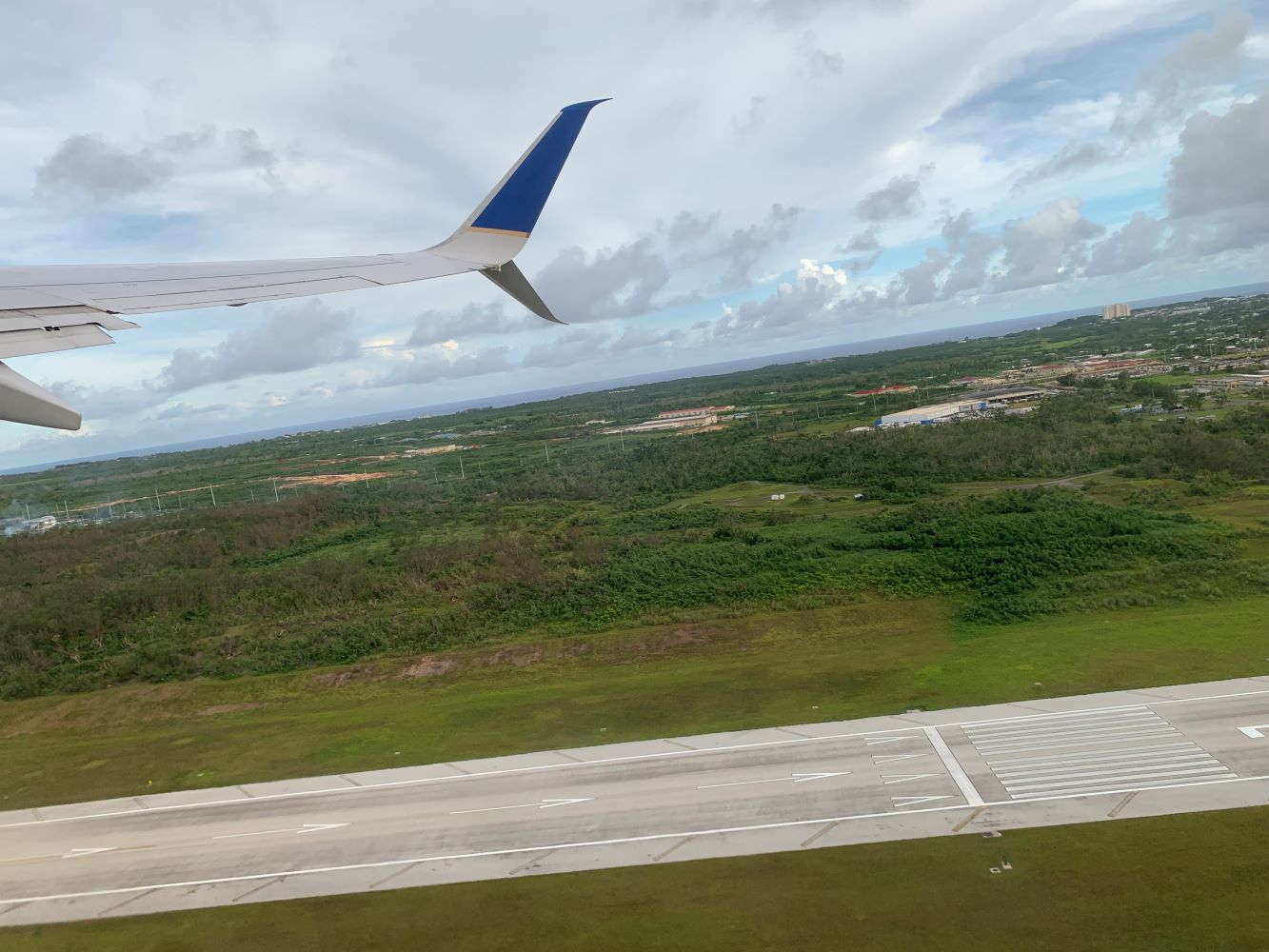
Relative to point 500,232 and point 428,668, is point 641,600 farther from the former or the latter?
point 500,232

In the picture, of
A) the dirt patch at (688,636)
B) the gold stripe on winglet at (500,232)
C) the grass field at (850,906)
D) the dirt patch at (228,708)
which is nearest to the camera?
the gold stripe on winglet at (500,232)

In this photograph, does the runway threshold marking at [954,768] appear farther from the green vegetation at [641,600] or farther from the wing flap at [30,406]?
the wing flap at [30,406]

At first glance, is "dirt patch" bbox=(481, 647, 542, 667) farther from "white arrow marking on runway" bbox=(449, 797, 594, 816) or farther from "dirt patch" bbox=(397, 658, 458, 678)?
"white arrow marking on runway" bbox=(449, 797, 594, 816)

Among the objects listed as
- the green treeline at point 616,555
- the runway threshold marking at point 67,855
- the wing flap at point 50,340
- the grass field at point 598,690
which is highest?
the wing flap at point 50,340

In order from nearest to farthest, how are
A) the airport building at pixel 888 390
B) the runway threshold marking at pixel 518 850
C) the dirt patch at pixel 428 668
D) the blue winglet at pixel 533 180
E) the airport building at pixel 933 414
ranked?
the blue winglet at pixel 533 180 → the runway threshold marking at pixel 518 850 → the dirt patch at pixel 428 668 → the airport building at pixel 933 414 → the airport building at pixel 888 390

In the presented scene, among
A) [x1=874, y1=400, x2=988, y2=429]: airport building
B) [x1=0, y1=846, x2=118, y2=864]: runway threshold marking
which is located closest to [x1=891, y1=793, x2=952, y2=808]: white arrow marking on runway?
[x1=0, y1=846, x2=118, y2=864]: runway threshold marking

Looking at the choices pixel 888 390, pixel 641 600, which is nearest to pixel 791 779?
pixel 641 600

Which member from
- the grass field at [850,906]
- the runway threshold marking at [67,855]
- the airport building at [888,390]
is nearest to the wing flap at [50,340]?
the grass field at [850,906]
